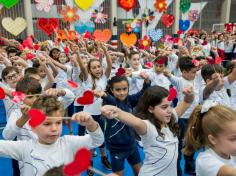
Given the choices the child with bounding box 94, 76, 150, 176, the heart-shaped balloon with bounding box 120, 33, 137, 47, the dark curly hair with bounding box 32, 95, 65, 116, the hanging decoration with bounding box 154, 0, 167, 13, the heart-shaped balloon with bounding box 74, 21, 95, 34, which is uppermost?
the hanging decoration with bounding box 154, 0, 167, 13

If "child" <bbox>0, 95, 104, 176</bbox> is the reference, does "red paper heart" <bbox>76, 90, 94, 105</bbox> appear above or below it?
above

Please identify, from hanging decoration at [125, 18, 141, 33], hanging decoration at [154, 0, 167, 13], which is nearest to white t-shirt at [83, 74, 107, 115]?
hanging decoration at [125, 18, 141, 33]

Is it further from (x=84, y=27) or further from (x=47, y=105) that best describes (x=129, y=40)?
(x=47, y=105)

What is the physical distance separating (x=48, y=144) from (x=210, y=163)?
86 centimetres

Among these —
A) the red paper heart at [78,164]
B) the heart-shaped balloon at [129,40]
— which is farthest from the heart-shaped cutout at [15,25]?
the red paper heart at [78,164]

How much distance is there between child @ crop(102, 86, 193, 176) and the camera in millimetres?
1722

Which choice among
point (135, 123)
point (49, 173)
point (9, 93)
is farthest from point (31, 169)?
point (9, 93)

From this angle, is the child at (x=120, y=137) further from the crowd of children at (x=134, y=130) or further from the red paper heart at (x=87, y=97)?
the red paper heart at (x=87, y=97)

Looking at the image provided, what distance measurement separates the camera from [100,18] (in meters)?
9.89

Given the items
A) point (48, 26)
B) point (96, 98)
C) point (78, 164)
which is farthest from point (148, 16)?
point (78, 164)

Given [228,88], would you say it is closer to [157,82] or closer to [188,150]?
[157,82]

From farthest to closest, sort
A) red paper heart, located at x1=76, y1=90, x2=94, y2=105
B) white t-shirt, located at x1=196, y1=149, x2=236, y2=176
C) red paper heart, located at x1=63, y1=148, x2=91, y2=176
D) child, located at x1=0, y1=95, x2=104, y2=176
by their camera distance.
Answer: red paper heart, located at x1=76, y1=90, x2=94, y2=105 < child, located at x1=0, y1=95, x2=104, y2=176 < white t-shirt, located at x1=196, y1=149, x2=236, y2=176 < red paper heart, located at x1=63, y1=148, x2=91, y2=176

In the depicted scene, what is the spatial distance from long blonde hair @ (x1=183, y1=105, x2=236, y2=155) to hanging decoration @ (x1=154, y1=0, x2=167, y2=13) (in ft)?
31.6

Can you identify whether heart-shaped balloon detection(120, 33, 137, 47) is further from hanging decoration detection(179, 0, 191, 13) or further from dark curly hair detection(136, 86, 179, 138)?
hanging decoration detection(179, 0, 191, 13)
